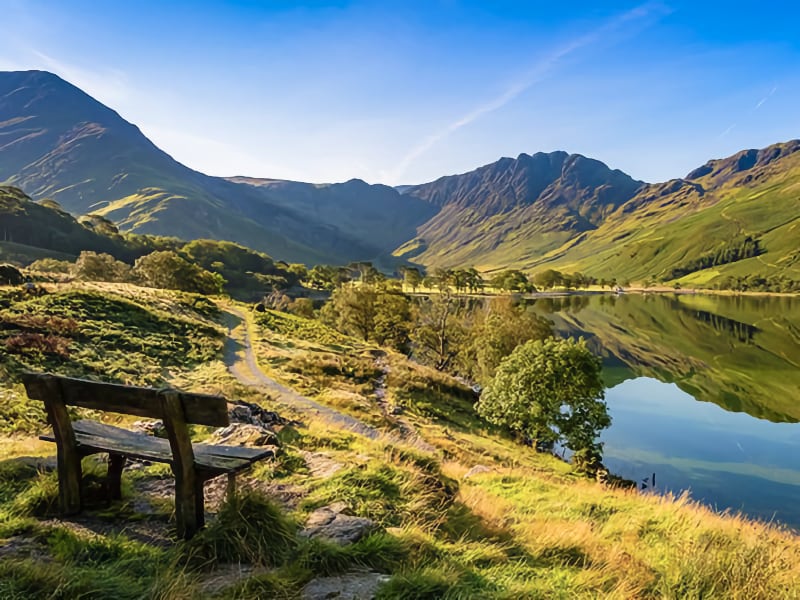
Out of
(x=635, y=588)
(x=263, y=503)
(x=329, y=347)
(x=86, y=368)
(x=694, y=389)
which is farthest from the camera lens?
(x=694, y=389)

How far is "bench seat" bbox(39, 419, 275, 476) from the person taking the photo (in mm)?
5594

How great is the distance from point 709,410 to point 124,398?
176 feet

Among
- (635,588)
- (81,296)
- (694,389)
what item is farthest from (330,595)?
(694,389)

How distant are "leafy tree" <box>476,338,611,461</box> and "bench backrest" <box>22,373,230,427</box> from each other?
968 inches

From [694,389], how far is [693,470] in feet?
91.7

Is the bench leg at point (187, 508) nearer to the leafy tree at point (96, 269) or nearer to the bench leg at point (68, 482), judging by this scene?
the bench leg at point (68, 482)

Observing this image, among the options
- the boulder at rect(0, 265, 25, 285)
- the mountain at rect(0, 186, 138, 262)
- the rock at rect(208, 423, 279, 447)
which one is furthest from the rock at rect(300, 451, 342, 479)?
the mountain at rect(0, 186, 138, 262)

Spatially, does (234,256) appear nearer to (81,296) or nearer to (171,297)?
(171,297)

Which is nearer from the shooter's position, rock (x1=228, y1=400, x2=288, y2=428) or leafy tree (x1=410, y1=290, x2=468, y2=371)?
rock (x1=228, y1=400, x2=288, y2=428)

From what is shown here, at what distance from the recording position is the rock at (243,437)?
1019 cm

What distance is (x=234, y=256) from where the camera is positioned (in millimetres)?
177125

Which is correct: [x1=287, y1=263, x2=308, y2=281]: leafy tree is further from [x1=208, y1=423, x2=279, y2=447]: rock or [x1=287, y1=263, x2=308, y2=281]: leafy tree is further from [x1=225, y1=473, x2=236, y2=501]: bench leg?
[x1=225, y1=473, x2=236, y2=501]: bench leg

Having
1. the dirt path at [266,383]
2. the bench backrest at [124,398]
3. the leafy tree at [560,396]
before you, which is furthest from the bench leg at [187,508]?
the leafy tree at [560,396]

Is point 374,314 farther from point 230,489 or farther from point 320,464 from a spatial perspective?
point 230,489
